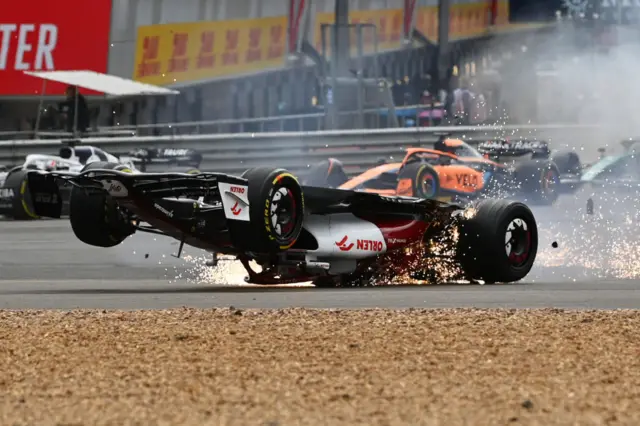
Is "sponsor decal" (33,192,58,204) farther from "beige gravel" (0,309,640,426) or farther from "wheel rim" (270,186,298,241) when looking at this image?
"beige gravel" (0,309,640,426)

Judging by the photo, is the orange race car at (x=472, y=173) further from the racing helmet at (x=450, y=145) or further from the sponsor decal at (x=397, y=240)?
the sponsor decal at (x=397, y=240)

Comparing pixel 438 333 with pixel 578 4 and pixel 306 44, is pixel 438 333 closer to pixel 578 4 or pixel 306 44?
pixel 306 44

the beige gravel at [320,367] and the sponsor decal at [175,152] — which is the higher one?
the sponsor decal at [175,152]

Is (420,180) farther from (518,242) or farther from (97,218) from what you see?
(97,218)

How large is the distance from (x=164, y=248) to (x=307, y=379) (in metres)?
9.91

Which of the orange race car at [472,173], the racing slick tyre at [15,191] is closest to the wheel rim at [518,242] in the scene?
the orange race car at [472,173]

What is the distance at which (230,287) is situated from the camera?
11.8 meters

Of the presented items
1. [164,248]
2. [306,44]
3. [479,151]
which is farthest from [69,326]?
[306,44]

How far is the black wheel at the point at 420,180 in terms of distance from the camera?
1797 centimetres

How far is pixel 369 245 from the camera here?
11.5 metres

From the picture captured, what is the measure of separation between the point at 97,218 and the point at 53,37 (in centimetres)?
2004

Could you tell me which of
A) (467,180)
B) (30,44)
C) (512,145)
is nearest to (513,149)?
(512,145)

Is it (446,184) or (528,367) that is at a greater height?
(446,184)

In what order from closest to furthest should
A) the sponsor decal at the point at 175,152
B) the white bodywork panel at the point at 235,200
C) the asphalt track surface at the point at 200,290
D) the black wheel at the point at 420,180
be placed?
the asphalt track surface at the point at 200,290 < the white bodywork panel at the point at 235,200 < the black wheel at the point at 420,180 < the sponsor decal at the point at 175,152
